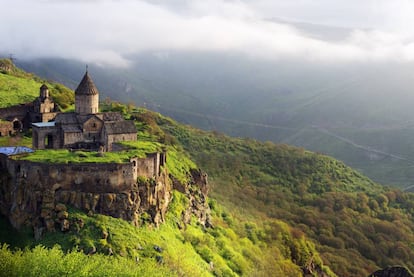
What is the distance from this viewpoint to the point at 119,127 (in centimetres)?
5066

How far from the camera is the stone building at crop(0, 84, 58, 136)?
2468 inches

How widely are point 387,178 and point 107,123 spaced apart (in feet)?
375

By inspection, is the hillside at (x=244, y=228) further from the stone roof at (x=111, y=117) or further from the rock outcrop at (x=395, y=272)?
the rock outcrop at (x=395, y=272)

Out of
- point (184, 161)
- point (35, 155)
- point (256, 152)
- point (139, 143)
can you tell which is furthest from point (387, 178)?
point (35, 155)

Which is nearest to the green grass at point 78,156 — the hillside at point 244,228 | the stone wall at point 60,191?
the stone wall at point 60,191

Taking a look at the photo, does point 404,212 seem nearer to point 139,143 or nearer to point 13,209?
point 139,143

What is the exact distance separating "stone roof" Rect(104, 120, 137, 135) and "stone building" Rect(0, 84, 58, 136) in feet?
51.9

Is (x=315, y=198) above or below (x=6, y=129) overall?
below

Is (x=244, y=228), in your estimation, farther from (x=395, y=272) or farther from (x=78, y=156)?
(x=78, y=156)

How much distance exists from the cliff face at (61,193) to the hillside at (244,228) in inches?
32.6

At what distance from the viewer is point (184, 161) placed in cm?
6469

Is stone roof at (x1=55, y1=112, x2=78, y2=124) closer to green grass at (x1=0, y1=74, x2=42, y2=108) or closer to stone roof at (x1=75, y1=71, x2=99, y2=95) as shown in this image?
stone roof at (x1=75, y1=71, x2=99, y2=95)

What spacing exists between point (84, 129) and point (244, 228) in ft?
84.9

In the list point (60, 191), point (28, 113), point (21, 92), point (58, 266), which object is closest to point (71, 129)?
point (60, 191)
